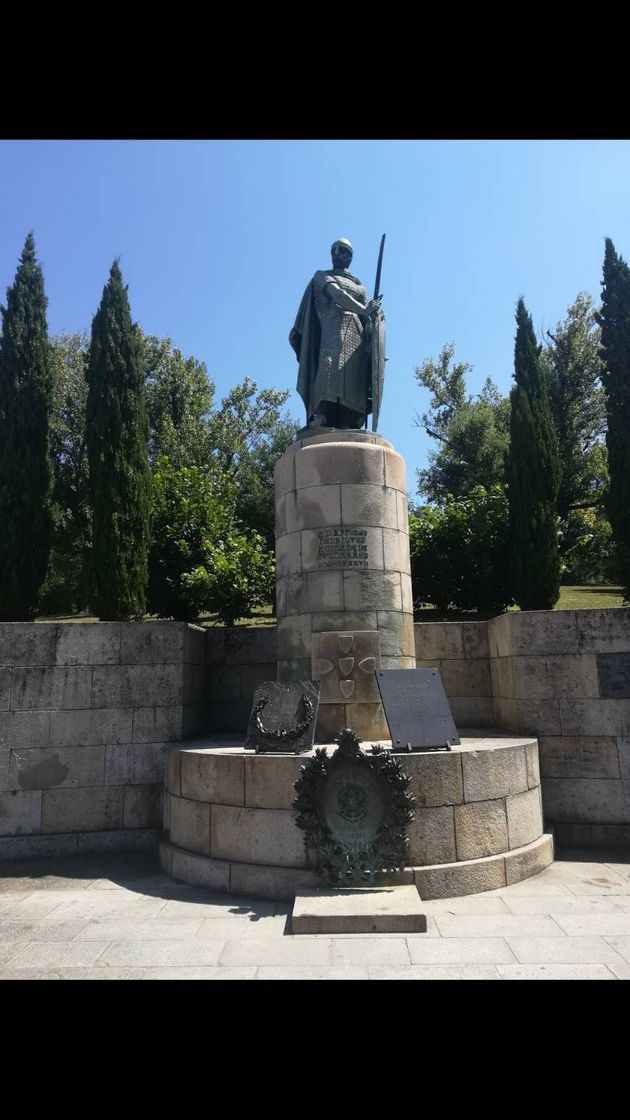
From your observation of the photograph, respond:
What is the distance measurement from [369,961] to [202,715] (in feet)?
21.3

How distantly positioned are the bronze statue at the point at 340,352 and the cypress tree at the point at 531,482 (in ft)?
17.0

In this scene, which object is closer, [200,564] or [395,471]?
[395,471]

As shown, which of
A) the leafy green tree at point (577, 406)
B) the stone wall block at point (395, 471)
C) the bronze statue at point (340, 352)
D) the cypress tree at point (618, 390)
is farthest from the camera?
the leafy green tree at point (577, 406)

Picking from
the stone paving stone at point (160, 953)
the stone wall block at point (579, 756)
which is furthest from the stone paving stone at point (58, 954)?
the stone wall block at point (579, 756)

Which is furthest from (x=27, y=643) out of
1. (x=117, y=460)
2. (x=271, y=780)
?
(x=117, y=460)

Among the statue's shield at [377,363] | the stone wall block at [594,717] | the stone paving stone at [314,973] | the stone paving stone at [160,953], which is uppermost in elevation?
the statue's shield at [377,363]

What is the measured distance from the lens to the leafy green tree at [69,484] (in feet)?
75.6

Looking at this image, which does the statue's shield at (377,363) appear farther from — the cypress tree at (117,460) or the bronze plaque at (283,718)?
the cypress tree at (117,460)

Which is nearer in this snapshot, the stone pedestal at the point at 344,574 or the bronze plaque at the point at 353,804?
the bronze plaque at the point at 353,804

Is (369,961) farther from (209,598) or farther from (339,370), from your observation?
(209,598)

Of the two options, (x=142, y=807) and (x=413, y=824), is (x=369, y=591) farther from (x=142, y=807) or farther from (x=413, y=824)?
(x=142, y=807)

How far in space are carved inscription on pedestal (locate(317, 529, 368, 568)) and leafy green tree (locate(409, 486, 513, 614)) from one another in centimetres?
616

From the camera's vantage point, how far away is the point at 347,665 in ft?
28.9

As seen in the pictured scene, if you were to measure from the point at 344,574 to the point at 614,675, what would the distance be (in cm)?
394
